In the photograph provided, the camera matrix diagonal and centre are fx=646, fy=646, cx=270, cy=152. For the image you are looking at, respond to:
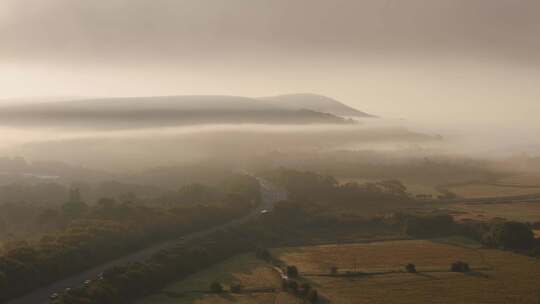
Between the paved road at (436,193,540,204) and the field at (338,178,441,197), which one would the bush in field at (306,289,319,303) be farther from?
the field at (338,178,441,197)

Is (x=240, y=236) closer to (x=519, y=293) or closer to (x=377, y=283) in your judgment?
(x=377, y=283)

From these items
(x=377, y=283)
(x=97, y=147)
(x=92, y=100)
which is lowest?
(x=377, y=283)

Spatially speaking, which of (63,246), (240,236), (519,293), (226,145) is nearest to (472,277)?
(519,293)

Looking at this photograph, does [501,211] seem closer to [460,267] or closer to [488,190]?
[488,190]

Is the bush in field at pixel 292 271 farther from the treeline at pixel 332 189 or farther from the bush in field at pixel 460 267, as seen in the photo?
the treeline at pixel 332 189

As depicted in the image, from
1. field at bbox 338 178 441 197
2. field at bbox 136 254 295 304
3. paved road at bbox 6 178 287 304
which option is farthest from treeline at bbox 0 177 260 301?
field at bbox 338 178 441 197

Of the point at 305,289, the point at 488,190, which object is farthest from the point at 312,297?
the point at 488,190
